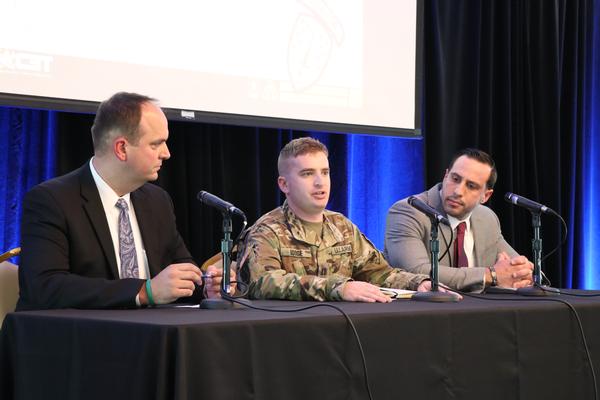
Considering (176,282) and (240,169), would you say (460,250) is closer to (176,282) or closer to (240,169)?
(240,169)

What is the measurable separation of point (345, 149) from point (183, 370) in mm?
3433

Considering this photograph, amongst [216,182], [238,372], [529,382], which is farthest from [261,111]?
[238,372]

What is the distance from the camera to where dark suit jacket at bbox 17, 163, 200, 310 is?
7.89 ft

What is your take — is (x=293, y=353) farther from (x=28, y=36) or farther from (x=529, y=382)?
(x=28, y=36)

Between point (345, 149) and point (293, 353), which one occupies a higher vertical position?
point (345, 149)

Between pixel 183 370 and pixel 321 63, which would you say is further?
pixel 321 63

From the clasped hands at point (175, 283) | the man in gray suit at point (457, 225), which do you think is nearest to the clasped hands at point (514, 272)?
the man in gray suit at point (457, 225)

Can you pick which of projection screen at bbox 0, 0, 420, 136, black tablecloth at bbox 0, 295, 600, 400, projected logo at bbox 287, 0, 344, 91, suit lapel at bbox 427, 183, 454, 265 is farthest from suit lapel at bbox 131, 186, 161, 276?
Result: projected logo at bbox 287, 0, 344, 91

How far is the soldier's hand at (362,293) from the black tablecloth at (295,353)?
6cm

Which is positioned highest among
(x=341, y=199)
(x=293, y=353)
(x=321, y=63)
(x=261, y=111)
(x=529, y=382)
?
(x=321, y=63)

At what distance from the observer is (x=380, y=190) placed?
5441 mm

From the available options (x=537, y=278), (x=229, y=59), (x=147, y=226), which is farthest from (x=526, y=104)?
(x=147, y=226)

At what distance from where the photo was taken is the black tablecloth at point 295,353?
1.89 metres

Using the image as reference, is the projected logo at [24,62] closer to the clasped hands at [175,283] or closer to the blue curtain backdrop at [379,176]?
the clasped hands at [175,283]
